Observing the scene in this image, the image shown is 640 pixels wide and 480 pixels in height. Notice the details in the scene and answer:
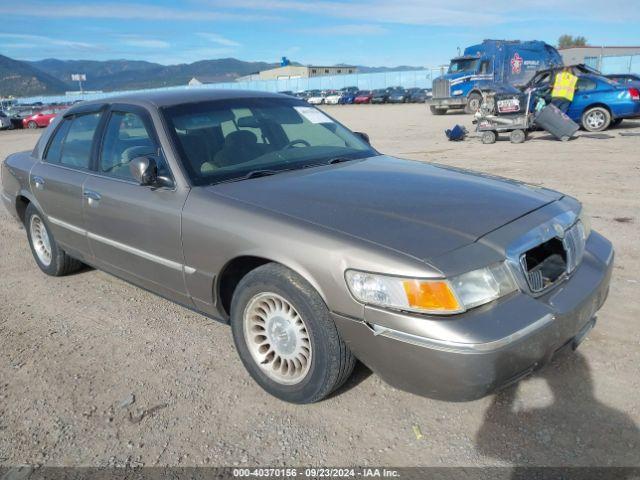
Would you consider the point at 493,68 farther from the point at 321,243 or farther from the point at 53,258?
the point at 321,243

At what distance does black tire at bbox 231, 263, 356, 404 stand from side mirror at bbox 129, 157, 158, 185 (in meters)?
0.88

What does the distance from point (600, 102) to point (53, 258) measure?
47.1 ft

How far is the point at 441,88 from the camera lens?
25406mm

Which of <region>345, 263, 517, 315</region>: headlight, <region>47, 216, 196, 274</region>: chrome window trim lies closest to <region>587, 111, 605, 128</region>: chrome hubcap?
<region>345, 263, 517, 315</region>: headlight

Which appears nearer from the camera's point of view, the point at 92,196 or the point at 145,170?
the point at 145,170

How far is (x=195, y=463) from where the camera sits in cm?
240

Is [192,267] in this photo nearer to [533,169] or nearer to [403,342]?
[403,342]

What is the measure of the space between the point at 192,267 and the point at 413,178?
1.45m

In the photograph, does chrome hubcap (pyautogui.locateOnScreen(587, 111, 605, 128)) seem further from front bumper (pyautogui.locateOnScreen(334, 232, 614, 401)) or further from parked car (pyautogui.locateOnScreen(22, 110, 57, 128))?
parked car (pyautogui.locateOnScreen(22, 110, 57, 128))

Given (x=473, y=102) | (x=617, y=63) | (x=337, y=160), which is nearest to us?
(x=337, y=160)

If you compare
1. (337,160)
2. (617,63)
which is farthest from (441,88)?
(617,63)

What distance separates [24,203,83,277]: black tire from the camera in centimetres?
457

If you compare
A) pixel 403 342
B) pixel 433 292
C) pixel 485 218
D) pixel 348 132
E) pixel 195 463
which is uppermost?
pixel 348 132

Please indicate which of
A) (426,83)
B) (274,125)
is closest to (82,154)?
(274,125)
